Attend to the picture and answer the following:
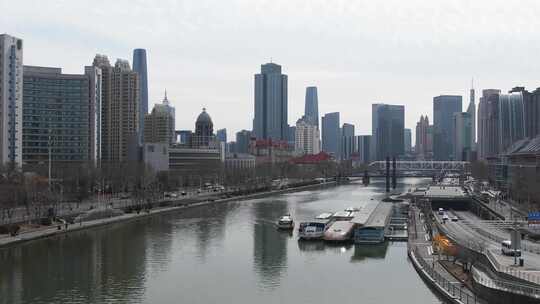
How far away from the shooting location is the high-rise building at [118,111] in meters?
127

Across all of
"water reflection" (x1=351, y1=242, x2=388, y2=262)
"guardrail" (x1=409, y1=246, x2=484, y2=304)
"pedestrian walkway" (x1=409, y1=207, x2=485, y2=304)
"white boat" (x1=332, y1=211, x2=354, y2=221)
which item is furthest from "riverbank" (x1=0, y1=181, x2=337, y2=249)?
"guardrail" (x1=409, y1=246, x2=484, y2=304)

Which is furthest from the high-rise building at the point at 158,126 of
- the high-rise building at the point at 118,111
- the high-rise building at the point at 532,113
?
the high-rise building at the point at 532,113

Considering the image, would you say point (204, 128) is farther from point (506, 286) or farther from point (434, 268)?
point (506, 286)

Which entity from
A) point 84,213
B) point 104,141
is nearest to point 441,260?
point 84,213

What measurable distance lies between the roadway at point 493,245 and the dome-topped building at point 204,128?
10032cm

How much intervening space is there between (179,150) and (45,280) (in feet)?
308

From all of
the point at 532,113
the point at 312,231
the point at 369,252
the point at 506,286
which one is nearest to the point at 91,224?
the point at 312,231

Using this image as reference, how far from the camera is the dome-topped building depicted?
14651 cm

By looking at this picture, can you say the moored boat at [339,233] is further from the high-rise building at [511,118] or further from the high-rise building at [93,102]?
the high-rise building at [511,118]

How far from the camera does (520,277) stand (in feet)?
73.5

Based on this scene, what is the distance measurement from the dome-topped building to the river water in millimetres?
98732

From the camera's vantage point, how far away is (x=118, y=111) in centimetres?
12912

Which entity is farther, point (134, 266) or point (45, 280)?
point (134, 266)

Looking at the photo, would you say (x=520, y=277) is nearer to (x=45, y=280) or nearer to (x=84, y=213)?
(x=45, y=280)
